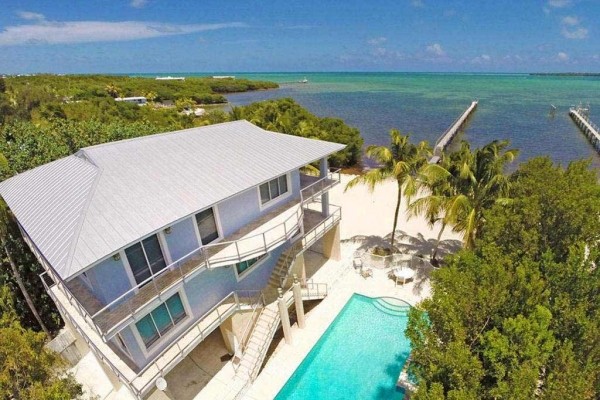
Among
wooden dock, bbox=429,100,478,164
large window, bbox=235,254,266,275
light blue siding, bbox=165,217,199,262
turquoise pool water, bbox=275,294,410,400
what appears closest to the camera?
light blue siding, bbox=165,217,199,262

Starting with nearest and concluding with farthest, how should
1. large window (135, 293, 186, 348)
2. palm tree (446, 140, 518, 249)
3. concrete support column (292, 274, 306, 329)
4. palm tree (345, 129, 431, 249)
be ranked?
large window (135, 293, 186, 348), palm tree (446, 140, 518, 249), concrete support column (292, 274, 306, 329), palm tree (345, 129, 431, 249)

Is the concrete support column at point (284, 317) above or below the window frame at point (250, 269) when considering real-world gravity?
below

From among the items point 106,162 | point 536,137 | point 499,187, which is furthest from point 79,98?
point 536,137

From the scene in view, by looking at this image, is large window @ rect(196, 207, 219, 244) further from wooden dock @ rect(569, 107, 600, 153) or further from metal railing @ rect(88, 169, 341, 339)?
wooden dock @ rect(569, 107, 600, 153)

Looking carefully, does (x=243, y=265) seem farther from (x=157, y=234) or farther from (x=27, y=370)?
(x=27, y=370)

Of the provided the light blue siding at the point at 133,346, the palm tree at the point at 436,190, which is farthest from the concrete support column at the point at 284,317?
the palm tree at the point at 436,190

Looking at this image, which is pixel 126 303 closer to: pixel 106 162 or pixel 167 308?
pixel 167 308

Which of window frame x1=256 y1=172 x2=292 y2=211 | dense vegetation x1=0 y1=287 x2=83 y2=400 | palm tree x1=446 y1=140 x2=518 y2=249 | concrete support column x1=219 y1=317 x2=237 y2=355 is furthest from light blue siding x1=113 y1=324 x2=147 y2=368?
palm tree x1=446 y1=140 x2=518 y2=249

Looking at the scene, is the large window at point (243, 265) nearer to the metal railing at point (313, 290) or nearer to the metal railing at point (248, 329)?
the metal railing at point (248, 329)
